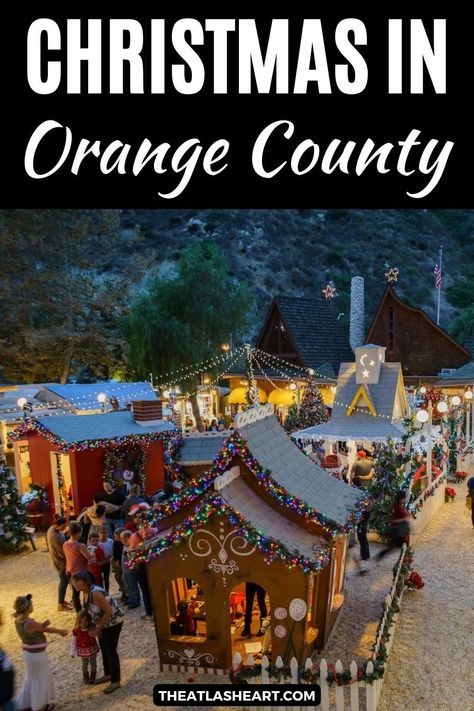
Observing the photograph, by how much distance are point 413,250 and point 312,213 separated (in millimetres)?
13466

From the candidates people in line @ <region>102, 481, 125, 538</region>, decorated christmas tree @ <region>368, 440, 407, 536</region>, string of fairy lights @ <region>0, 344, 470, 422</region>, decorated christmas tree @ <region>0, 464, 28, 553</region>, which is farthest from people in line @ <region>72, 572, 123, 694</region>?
string of fairy lights @ <region>0, 344, 470, 422</region>

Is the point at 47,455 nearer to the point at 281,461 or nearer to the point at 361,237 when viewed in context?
the point at 281,461

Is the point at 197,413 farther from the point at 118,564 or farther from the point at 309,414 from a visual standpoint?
the point at 118,564

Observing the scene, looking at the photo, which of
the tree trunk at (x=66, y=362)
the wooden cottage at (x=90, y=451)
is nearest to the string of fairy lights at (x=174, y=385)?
the wooden cottage at (x=90, y=451)

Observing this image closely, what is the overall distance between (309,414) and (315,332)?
1107 centimetres

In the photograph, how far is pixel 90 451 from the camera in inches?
503

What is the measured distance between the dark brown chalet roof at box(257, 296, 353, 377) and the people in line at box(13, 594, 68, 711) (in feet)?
70.3

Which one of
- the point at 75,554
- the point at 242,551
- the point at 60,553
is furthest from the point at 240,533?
the point at 60,553

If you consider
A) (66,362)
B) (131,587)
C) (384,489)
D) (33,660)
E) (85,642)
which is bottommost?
(131,587)

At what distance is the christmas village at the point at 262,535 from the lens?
614cm

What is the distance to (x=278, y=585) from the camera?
241 inches

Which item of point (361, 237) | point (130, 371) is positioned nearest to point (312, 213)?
point (361, 237)

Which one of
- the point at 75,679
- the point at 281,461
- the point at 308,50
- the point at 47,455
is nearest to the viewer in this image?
the point at 75,679

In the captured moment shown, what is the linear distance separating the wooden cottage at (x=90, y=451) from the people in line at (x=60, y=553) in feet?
11.6
